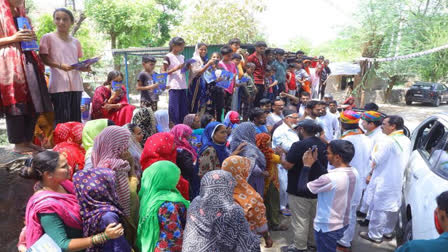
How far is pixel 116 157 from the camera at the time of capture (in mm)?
2895

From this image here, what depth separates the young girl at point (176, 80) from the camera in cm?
592

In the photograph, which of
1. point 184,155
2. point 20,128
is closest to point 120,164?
point 184,155

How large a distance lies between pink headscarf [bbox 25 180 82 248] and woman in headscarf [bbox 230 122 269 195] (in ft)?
6.82

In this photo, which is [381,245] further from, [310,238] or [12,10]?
[12,10]

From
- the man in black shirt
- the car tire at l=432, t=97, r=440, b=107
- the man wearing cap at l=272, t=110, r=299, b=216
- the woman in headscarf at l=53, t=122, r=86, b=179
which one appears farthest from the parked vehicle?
the woman in headscarf at l=53, t=122, r=86, b=179

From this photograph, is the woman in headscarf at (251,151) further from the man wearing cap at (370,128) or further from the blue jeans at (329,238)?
the man wearing cap at (370,128)

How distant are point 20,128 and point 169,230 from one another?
2105 mm

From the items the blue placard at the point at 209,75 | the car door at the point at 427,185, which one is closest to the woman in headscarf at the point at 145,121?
the blue placard at the point at 209,75

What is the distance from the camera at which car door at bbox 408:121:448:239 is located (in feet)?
10.0

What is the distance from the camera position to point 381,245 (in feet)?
14.1

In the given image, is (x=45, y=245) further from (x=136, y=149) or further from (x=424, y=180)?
(x=424, y=180)

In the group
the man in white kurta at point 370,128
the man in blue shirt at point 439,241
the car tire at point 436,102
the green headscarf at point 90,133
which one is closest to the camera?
the man in blue shirt at point 439,241

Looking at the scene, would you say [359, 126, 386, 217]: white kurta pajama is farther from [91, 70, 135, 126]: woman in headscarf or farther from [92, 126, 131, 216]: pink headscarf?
[91, 70, 135, 126]: woman in headscarf

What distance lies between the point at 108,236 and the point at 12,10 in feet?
8.66
